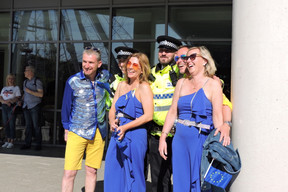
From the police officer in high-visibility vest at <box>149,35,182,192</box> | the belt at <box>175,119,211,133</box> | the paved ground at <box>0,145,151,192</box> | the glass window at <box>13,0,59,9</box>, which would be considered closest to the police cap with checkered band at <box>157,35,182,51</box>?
the police officer in high-visibility vest at <box>149,35,182,192</box>

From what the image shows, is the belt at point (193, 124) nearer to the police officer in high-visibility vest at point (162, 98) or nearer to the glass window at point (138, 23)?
the police officer in high-visibility vest at point (162, 98)

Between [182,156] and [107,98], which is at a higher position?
A: [107,98]

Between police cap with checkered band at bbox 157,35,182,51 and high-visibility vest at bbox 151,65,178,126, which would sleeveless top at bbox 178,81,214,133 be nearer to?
high-visibility vest at bbox 151,65,178,126

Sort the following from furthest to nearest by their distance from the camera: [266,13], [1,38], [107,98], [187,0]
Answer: [1,38] → [187,0] → [107,98] → [266,13]

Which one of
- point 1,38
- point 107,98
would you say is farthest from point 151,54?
point 107,98

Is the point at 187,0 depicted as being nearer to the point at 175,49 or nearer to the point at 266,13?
the point at 175,49

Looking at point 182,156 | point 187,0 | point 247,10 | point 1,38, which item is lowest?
point 182,156

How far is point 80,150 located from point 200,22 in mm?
5793

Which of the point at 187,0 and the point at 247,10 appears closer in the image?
the point at 247,10

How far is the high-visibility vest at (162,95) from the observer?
147 inches

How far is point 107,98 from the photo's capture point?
14.1 ft

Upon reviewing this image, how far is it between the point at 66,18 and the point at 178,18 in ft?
9.86

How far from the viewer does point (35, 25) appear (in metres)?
10.1

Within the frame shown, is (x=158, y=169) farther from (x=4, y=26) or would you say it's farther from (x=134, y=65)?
(x=4, y=26)
